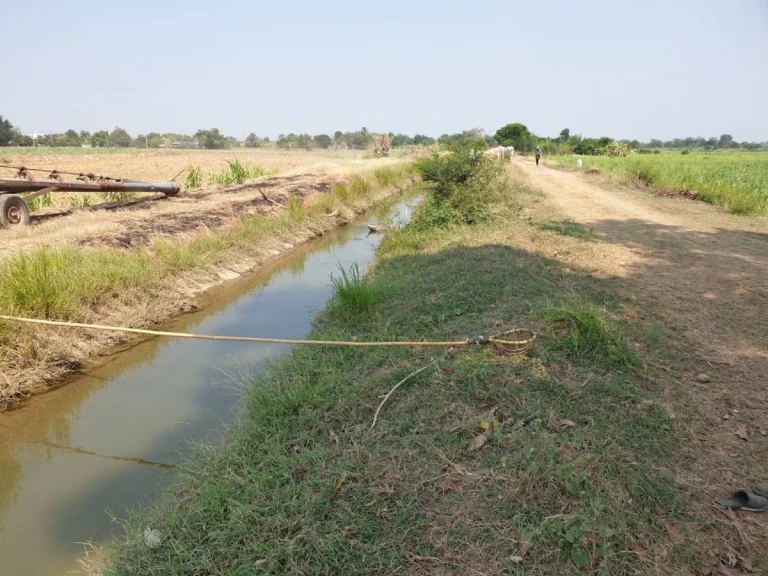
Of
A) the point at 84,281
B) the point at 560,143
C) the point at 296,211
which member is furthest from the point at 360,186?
the point at 560,143

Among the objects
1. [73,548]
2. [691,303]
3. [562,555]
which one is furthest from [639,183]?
[73,548]

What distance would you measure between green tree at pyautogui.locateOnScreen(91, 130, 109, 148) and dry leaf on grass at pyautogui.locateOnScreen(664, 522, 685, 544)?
8079cm

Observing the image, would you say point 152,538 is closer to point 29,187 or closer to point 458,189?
point 29,187

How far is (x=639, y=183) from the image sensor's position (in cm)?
1611

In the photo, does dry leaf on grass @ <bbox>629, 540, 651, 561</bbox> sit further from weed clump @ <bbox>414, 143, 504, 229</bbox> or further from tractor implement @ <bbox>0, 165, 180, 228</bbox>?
tractor implement @ <bbox>0, 165, 180, 228</bbox>

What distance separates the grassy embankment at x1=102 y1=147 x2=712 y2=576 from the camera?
2.20m

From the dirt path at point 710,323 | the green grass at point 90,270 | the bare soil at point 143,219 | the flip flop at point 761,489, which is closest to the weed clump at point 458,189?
the dirt path at point 710,323

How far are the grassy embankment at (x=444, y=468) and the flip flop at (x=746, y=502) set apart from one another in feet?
0.80

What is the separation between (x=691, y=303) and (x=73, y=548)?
19.1 feet

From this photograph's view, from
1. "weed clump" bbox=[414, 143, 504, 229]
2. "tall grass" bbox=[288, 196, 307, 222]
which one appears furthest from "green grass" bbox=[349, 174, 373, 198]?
"weed clump" bbox=[414, 143, 504, 229]

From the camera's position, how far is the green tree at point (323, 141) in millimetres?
85750

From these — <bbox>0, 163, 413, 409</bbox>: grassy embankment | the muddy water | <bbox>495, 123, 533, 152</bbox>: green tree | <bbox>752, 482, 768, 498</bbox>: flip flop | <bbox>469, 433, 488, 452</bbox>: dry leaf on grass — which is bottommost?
the muddy water

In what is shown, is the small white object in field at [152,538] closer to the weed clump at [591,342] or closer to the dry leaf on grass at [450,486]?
the dry leaf on grass at [450,486]

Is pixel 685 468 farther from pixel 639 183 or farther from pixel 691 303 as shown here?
pixel 639 183
